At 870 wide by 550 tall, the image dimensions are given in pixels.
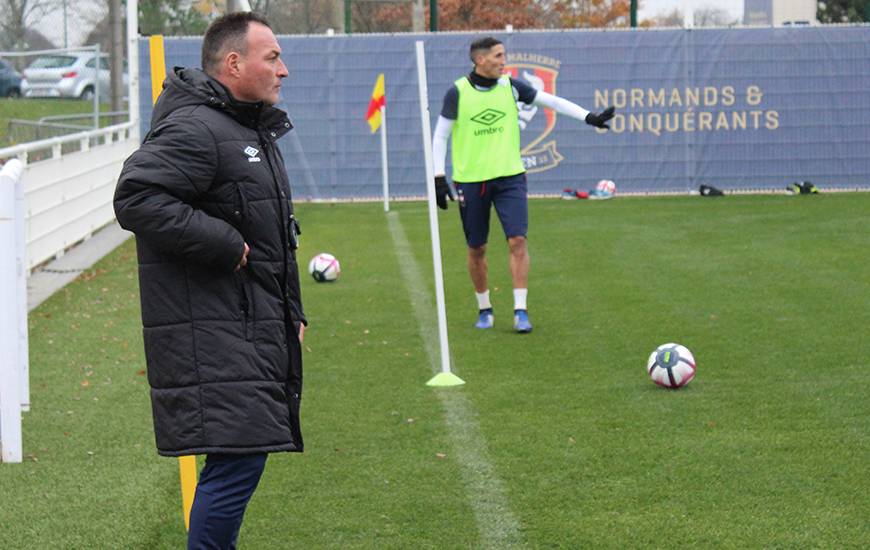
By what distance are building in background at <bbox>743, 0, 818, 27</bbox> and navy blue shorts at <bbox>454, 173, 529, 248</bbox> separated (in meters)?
15.0

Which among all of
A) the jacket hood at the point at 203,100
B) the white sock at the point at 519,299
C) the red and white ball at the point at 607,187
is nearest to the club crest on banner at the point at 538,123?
the red and white ball at the point at 607,187

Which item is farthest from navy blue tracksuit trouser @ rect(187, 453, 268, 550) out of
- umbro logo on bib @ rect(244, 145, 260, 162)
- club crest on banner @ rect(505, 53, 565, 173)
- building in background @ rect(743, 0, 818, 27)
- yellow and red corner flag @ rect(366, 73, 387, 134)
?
building in background @ rect(743, 0, 818, 27)

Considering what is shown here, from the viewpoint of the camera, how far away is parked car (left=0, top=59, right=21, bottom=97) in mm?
20297

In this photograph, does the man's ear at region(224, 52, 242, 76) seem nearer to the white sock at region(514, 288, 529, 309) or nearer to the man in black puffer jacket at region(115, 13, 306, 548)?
the man in black puffer jacket at region(115, 13, 306, 548)

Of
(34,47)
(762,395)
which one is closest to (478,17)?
(34,47)

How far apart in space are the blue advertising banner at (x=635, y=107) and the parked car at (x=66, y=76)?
33.7 inches

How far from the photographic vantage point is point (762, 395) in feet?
26.2

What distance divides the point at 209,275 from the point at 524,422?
3.62m

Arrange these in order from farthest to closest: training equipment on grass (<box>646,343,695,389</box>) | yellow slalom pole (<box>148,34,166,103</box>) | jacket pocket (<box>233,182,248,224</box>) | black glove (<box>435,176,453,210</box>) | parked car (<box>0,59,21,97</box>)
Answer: parked car (<box>0,59,21,97</box>), black glove (<box>435,176,453,210</box>), training equipment on grass (<box>646,343,695,389</box>), yellow slalom pole (<box>148,34,166,103</box>), jacket pocket (<box>233,182,248,224</box>)

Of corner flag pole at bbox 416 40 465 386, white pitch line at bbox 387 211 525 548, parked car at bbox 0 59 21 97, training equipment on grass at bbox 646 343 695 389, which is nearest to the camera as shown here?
white pitch line at bbox 387 211 525 548

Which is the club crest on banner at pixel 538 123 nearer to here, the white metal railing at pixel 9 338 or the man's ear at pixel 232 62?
the white metal railing at pixel 9 338

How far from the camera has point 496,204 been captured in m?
10.6

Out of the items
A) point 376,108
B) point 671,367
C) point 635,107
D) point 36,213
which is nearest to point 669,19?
point 635,107

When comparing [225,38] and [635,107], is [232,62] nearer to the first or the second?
[225,38]
